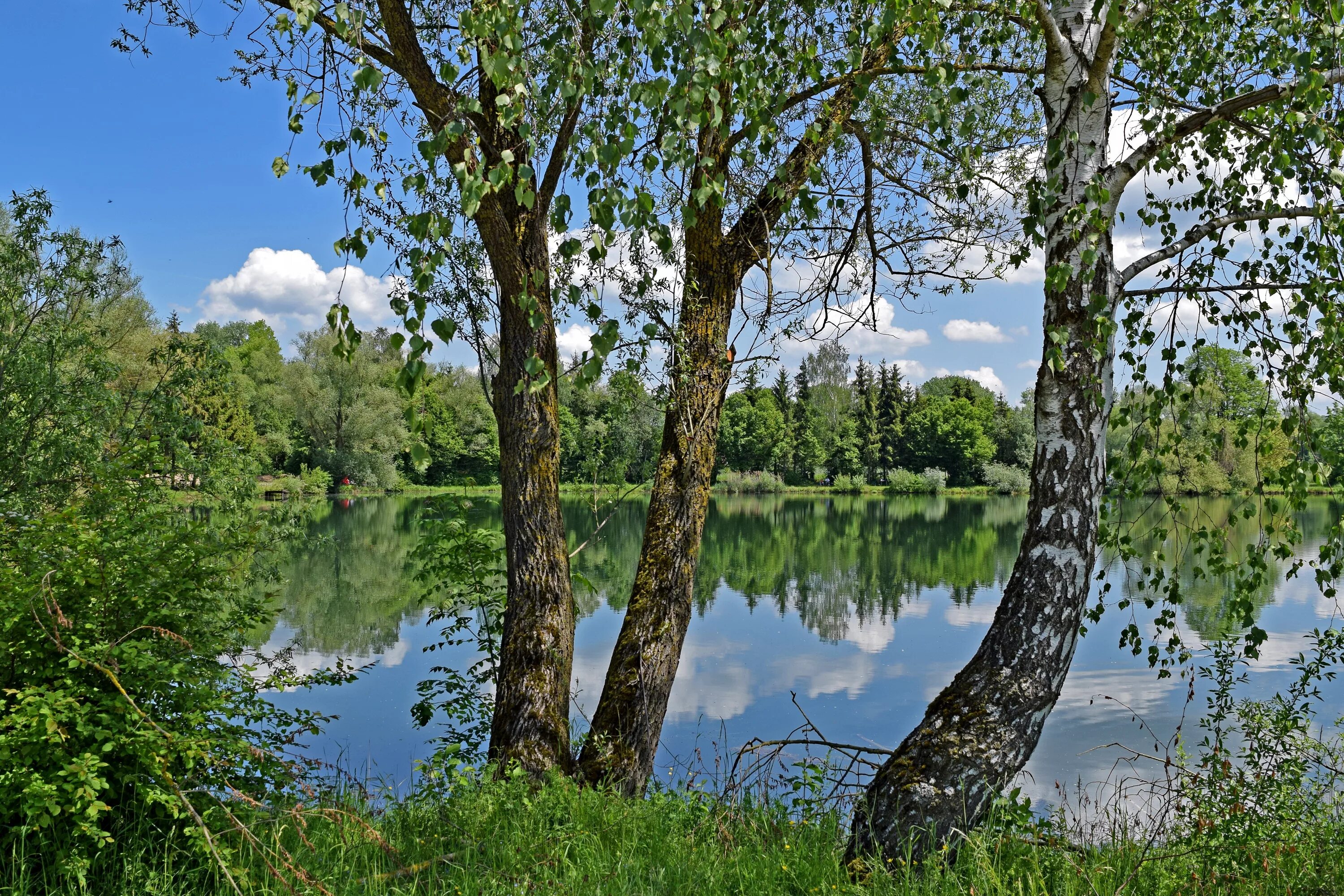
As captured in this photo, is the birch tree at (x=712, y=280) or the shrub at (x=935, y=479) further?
the shrub at (x=935, y=479)

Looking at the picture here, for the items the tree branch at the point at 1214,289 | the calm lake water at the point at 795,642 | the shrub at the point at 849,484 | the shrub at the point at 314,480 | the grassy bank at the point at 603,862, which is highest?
the tree branch at the point at 1214,289

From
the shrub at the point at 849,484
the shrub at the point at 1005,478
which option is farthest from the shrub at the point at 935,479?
the shrub at the point at 849,484

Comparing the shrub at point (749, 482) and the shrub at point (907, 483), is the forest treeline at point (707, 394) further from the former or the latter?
the shrub at point (907, 483)

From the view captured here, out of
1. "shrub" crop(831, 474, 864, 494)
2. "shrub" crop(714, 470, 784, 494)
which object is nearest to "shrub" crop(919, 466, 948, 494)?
"shrub" crop(831, 474, 864, 494)

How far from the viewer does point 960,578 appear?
2073 centimetres

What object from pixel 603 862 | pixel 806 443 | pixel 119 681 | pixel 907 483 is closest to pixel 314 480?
pixel 119 681

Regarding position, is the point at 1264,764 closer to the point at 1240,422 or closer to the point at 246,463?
the point at 1240,422

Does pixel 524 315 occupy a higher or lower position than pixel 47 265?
lower

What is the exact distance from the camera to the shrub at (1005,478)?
55.0 m

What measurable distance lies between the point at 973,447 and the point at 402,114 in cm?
5840

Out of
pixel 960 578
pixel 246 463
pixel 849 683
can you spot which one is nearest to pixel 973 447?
pixel 960 578

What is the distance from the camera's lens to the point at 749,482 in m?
55.8

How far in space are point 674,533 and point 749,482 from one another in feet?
168

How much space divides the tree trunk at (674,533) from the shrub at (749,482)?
48.4 m
